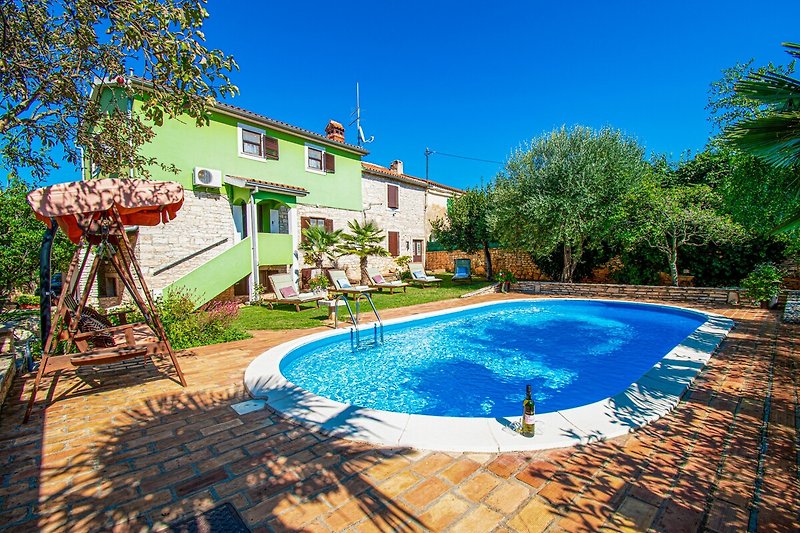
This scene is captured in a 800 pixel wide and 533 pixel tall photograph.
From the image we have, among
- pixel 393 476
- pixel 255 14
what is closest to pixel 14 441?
pixel 393 476

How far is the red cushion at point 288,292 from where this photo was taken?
1326 centimetres

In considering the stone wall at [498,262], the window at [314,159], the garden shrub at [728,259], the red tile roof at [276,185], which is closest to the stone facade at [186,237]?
the red tile roof at [276,185]

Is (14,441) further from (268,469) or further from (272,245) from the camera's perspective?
(272,245)

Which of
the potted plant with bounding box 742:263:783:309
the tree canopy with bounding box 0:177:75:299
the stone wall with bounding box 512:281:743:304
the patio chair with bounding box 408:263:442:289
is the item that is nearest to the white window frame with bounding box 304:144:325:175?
the patio chair with bounding box 408:263:442:289

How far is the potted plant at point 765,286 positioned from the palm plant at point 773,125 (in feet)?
30.0

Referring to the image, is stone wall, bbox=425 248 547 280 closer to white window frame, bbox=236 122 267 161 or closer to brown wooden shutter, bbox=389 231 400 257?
brown wooden shutter, bbox=389 231 400 257

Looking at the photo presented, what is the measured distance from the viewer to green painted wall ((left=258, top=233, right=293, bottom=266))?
1454 cm

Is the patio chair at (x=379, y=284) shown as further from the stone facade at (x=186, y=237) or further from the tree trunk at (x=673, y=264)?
the tree trunk at (x=673, y=264)

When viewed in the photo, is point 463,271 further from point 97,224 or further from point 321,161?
point 97,224

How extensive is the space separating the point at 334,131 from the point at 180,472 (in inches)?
747

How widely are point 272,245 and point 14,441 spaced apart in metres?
11.8

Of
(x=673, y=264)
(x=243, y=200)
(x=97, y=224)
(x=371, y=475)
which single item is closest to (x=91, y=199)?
(x=97, y=224)

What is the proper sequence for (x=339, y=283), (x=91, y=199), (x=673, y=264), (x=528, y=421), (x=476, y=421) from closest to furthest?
(x=528, y=421)
(x=476, y=421)
(x=91, y=199)
(x=673, y=264)
(x=339, y=283)

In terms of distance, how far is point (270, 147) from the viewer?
15.9 meters
